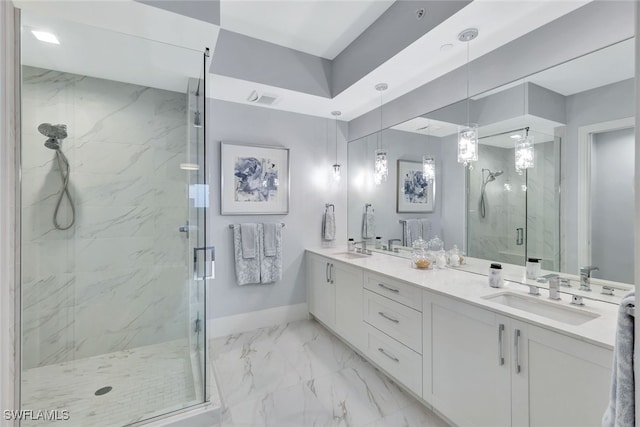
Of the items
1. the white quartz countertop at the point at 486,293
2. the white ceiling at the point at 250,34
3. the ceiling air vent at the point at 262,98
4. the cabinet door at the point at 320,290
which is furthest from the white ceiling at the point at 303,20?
the cabinet door at the point at 320,290

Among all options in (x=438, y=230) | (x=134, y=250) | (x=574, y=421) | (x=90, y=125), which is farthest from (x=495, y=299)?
(x=90, y=125)

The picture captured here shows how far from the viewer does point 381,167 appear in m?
2.92

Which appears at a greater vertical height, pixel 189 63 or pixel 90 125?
pixel 189 63

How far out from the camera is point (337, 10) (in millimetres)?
2143

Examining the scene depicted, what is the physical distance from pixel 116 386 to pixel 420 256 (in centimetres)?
244

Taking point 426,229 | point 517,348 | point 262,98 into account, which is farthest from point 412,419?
point 262,98

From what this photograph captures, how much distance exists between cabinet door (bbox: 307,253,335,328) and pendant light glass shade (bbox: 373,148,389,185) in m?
1.04

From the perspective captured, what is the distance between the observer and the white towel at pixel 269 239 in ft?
10.1

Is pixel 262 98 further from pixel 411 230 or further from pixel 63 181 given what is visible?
pixel 411 230

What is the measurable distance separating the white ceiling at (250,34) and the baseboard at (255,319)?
2259 mm

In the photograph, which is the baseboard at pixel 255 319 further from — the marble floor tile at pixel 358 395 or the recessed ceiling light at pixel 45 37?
the recessed ceiling light at pixel 45 37

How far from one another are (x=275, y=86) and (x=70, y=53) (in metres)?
1.45

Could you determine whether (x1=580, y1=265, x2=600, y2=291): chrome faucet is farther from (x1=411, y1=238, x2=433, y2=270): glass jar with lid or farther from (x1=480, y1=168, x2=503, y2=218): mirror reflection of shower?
(x1=411, y1=238, x2=433, y2=270): glass jar with lid

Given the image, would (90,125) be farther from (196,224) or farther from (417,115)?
→ (417,115)
